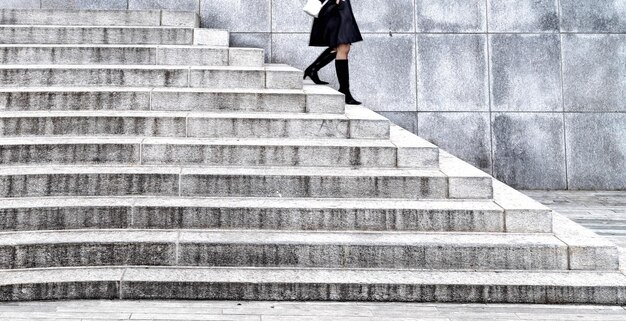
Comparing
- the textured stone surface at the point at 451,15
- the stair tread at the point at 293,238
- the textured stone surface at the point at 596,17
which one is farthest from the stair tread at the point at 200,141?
the textured stone surface at the point at 596,17

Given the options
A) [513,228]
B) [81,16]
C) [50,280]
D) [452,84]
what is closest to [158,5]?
[81,16]

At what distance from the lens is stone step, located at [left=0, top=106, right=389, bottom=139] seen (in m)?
5.74

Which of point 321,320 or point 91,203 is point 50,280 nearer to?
point 91,203

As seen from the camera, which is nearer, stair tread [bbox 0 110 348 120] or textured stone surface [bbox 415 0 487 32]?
stair tread [bbox 0 110 348 120]

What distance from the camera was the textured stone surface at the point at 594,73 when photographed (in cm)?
905

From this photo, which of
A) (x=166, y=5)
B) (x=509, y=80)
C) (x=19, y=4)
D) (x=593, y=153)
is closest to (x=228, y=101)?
(x=166, y=5)

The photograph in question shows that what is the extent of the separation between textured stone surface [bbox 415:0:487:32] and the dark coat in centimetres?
239

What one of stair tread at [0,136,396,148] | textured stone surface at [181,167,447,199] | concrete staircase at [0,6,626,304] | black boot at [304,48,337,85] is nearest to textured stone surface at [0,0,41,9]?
concrete staircase at [0,6,626,304]

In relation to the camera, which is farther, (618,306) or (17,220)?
(17,220)

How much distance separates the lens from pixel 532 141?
9.03 meters

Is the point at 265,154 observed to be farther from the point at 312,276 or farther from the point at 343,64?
the point at 343,64

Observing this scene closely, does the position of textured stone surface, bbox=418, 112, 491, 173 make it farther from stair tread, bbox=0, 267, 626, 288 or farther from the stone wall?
stair tread, bbox=0, 267, 626, 288

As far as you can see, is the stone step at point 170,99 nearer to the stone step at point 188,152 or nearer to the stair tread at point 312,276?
the stone step at point 188,152

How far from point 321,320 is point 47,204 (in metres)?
2.77
